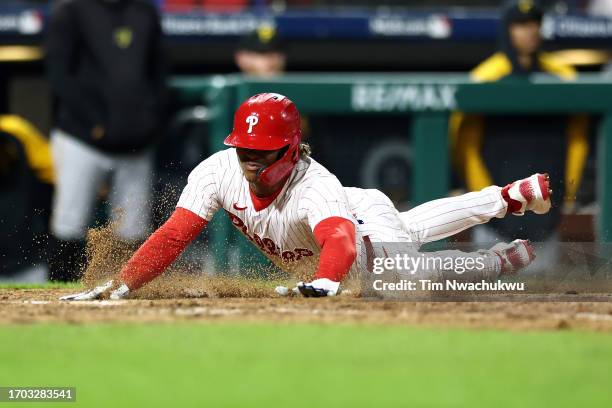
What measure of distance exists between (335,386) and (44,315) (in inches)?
84.3

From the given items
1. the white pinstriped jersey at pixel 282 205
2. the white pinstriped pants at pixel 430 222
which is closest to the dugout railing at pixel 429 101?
the white pinstriped pants at pixel 430 222

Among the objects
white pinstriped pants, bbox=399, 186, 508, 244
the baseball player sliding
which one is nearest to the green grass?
the baseball player sliding

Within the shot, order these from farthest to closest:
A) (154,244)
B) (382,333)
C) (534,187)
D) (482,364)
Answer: (534,187), (154,244), (382,333), (482,364)

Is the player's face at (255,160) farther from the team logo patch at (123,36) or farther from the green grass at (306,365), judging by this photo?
the team logo patch at (123,36)

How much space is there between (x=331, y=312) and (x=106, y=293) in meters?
1.41

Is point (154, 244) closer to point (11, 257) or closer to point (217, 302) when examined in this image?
point (217, 302)

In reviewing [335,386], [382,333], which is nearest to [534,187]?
[382,333]

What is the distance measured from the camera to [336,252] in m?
5.88

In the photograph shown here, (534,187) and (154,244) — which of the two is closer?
(154,244)

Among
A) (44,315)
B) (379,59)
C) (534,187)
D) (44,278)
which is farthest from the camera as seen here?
(379,59)

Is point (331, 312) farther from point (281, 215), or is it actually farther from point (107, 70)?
point (107, 70)

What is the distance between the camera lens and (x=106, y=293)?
661 cm

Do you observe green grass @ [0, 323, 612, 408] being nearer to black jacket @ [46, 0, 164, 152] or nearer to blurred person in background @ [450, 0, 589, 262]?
black jacket @ [46, 0, 164, 152]

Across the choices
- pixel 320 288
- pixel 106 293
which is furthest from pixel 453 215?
pixel 106 293
